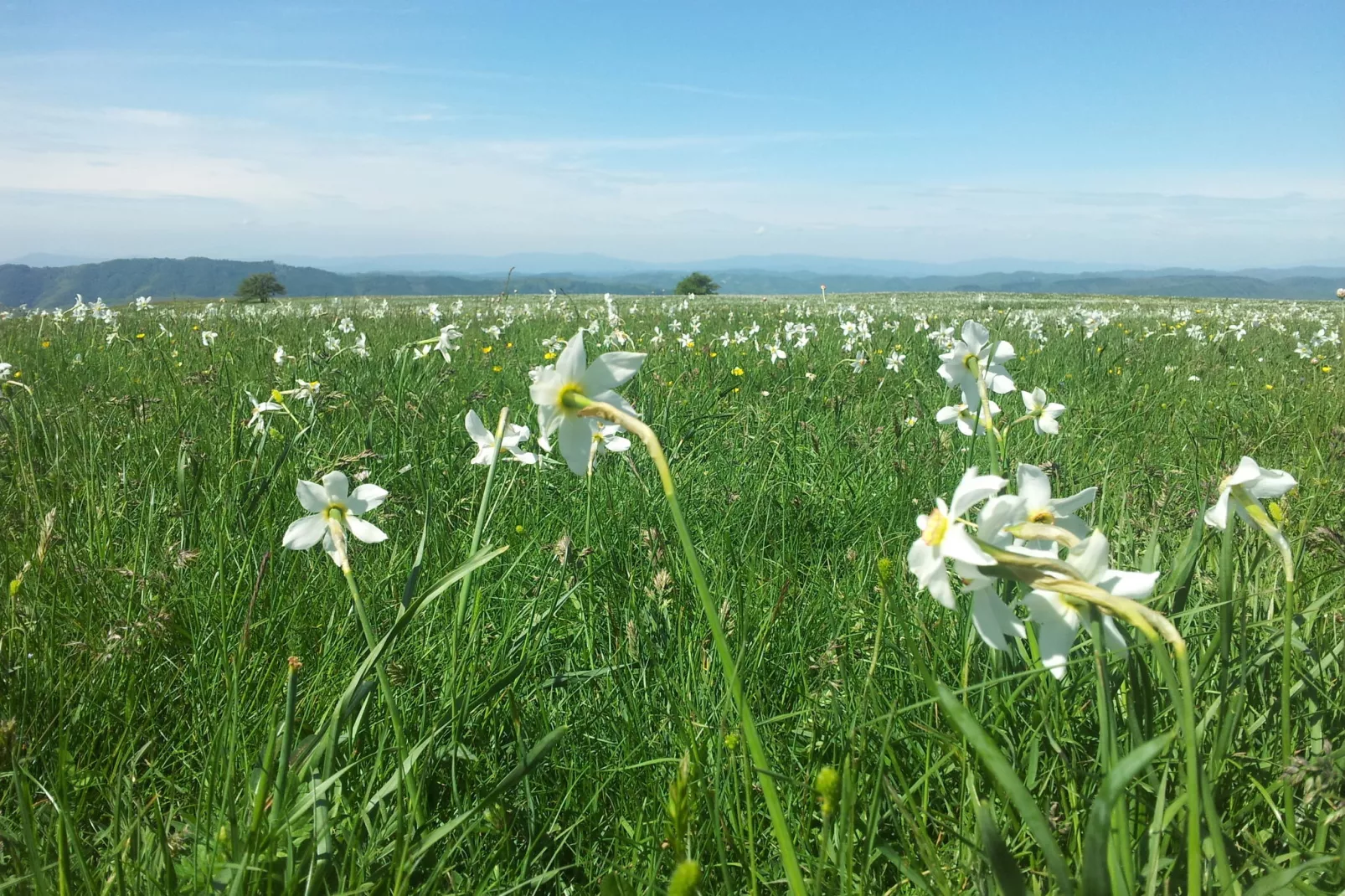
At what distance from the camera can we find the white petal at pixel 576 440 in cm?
109

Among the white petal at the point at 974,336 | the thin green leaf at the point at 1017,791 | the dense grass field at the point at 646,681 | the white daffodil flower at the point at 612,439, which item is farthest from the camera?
the white daffodil flower at the point at 612,439

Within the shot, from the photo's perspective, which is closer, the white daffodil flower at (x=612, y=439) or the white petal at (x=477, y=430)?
the white petal at (x=477, y=430)

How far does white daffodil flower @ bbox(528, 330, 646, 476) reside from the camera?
3.54 feet

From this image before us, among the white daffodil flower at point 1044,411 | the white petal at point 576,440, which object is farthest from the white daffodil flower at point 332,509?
the white daffodil flower at point 1044,411

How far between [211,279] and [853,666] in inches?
7057

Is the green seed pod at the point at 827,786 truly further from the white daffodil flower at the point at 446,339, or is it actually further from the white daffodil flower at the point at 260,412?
the white daffodil flower at the point at 260,412

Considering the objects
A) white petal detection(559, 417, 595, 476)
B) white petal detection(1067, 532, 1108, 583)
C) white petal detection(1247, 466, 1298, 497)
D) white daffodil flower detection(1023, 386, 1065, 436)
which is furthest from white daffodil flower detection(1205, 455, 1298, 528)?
white daffodil flower detection(1023, 386, 1065, 436)

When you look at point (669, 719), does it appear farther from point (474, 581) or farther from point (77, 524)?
point (77, 524)

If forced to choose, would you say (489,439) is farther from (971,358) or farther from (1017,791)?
(1017,791)

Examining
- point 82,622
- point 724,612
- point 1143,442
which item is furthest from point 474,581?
point 1143,442

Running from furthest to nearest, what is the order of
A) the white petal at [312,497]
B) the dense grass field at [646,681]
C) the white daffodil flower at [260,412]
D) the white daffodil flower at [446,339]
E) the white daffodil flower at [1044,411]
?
the white daffodil flower at [446,339], the white daffodil flower at [260,412], the white daffodil flower at [1044,411], the white petal at [312,497], the dense grass field at [646,681]

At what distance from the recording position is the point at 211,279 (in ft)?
506

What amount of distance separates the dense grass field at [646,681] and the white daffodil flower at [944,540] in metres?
0.01

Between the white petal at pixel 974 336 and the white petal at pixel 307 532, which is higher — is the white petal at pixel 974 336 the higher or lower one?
the higher one
